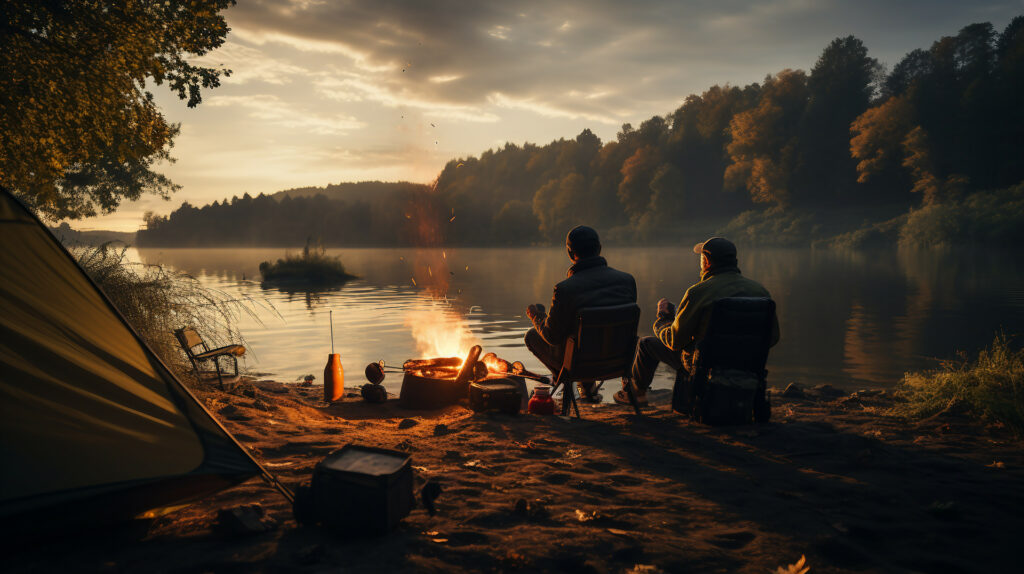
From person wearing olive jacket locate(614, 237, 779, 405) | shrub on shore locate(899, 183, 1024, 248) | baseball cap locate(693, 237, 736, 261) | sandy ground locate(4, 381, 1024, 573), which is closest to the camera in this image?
sandy ground locate(4, 381, 1024, 573)

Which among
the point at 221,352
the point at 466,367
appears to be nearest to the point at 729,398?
the point at 466,367

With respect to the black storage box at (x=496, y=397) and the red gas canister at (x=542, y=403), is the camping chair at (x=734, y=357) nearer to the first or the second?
the red gas canister at (x=542, y=403)

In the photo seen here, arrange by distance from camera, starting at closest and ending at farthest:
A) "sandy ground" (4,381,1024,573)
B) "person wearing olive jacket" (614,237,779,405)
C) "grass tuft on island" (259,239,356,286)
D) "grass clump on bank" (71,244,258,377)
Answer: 1. "sandy ground" (4,381,1024,573)
2. "person wearing olive jacket" (614,237,779,405)
3. "grass clump on bank" (71,244,258,377)
4. "grass tuft on island" (259,239,356,286)

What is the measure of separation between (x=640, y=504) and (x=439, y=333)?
14661 millimetres

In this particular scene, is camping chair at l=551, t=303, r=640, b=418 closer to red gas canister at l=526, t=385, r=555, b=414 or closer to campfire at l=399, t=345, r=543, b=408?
red gas canister at l=526, t=385, r=555, b=414

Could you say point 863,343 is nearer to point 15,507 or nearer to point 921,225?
point 15,507

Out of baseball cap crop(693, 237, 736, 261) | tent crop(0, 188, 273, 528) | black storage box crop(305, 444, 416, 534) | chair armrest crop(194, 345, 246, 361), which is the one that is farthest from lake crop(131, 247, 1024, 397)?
black storage box crop(305, 444, 416, 534)

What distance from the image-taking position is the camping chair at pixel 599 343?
614cm

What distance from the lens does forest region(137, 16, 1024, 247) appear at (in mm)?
56688

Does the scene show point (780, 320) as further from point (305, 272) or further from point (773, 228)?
point (773, 228)

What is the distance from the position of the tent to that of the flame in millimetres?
9470

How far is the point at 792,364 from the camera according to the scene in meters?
13.6

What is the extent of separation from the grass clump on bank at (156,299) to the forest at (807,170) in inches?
574

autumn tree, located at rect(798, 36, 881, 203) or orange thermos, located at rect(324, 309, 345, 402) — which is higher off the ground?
autumn tree, located at rect(798, 36, 881, 203)
